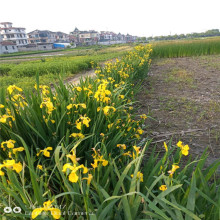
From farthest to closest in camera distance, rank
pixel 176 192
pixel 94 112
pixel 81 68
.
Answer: pixel 81 68 < pixel 94 112 < pixel 176 192

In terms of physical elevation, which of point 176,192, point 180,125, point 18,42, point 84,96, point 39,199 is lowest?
point 180,125

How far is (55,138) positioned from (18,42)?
66296mm

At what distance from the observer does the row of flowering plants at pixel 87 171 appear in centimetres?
73

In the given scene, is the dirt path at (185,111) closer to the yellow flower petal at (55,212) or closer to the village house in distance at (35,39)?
the yellow flower petal at (55,212)

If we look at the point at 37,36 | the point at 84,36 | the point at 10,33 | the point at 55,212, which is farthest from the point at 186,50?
the point at 84,36

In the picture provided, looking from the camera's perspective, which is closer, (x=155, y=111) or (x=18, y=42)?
(x=155, y=111)

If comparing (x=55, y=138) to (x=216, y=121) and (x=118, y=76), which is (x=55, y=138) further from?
(x=216, y=121)

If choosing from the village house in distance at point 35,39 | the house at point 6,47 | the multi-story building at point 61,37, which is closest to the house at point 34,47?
the village house in distance at point 35,39

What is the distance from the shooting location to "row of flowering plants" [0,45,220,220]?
0.73 metres

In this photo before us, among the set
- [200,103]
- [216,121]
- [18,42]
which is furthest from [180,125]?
[18,42]

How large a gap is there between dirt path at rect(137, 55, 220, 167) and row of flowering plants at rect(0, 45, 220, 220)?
87 cm

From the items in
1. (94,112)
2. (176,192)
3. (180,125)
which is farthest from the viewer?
(180,125)

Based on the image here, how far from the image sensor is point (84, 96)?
5.49 feet

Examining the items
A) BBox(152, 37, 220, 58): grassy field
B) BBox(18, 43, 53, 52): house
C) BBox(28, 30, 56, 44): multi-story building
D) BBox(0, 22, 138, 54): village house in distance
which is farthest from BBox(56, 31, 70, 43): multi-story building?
BBox(152, 37, 220, 58): grassy field
